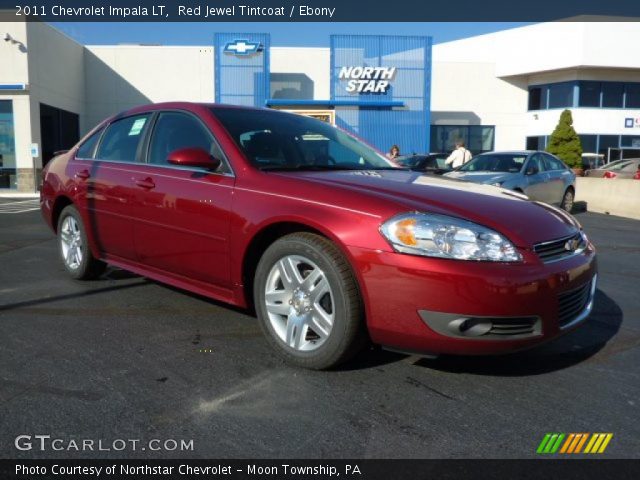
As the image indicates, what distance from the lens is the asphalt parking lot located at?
7.89ft

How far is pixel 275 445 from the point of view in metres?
2.36

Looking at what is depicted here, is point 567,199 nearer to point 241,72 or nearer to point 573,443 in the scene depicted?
point 573,443

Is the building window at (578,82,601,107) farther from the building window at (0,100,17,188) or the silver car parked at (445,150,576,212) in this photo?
the building window at (0,100,17,188)

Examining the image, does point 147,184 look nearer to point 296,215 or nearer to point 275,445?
point 296,215

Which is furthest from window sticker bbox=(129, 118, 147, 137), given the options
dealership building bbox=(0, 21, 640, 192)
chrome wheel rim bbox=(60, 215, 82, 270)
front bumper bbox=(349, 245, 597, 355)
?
dealership building bbox=(0, 21, 640, 192)

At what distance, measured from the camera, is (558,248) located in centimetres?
303

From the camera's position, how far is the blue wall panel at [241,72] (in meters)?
27.9

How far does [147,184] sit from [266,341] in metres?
1.44

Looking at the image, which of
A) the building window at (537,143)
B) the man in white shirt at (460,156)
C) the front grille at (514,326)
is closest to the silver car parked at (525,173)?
the man in white shirt at (460,156)

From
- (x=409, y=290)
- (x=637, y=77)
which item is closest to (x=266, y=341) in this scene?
(x=409, y=290)

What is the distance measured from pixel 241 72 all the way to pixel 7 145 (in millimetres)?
12371

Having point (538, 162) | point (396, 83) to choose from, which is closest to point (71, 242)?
point (538, 162)
